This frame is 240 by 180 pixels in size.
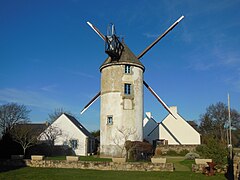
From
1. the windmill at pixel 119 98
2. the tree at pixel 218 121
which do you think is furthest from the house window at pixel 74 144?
the tree at pixel 218 121

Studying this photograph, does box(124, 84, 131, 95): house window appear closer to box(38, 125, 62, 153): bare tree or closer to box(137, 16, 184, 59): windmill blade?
box(137, 16, 184, 59): windmill blade

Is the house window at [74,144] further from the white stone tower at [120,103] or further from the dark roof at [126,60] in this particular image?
the dark roof at [126,60]

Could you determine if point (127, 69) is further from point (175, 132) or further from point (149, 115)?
point (149, 115)

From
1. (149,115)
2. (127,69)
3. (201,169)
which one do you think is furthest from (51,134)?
(201,169)

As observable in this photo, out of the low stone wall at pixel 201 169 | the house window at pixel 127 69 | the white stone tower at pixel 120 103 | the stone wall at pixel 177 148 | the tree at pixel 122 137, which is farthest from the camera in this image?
the stone wall at pixel 177 148

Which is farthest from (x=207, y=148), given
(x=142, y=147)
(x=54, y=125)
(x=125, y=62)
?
(x=54, y=125)

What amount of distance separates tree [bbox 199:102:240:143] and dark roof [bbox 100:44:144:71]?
105 feet

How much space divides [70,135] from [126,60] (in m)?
13.5

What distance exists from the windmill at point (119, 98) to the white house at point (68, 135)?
6955 mm

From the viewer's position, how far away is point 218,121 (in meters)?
56.3

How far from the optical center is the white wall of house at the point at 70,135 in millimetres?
35312

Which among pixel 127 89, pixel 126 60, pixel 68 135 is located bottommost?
pixel 68 135

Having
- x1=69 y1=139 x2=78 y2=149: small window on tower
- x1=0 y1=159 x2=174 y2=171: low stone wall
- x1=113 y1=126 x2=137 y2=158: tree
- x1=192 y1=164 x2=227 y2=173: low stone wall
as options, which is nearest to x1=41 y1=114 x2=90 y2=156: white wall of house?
x1=69 y1=139 x2=78 y2=149: small window on tower

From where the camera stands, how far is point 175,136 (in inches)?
1710
